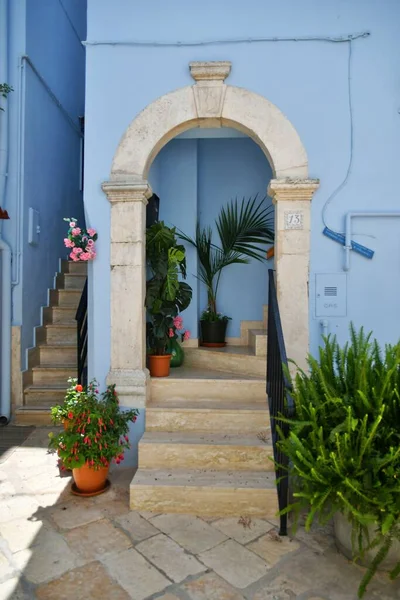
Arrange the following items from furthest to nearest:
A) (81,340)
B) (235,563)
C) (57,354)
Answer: (57,354) < (81,340) < (235,563)

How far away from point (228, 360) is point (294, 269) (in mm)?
1173

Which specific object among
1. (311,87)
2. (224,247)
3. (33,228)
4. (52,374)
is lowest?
(52,374)

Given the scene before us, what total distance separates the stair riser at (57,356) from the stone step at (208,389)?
192cm

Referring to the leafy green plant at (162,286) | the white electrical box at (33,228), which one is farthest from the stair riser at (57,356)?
the leafy green plant at (162,286)

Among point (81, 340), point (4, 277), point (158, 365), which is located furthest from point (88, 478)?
point (4, 277)

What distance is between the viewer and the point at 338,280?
3328 millimetres

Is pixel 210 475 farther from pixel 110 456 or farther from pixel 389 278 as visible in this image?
pixel 389 278

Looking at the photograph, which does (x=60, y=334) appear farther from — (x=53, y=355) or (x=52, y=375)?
(x=52, y=375)

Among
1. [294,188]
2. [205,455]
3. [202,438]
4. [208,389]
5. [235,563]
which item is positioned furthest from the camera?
[208,389]

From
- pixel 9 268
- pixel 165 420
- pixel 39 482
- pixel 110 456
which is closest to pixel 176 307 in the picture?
pixel 165 420

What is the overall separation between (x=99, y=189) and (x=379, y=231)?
7.49ft

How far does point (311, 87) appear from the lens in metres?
3.32

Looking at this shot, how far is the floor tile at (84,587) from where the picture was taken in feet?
6.57

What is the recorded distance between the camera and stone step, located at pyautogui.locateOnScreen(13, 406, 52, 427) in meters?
4.42
